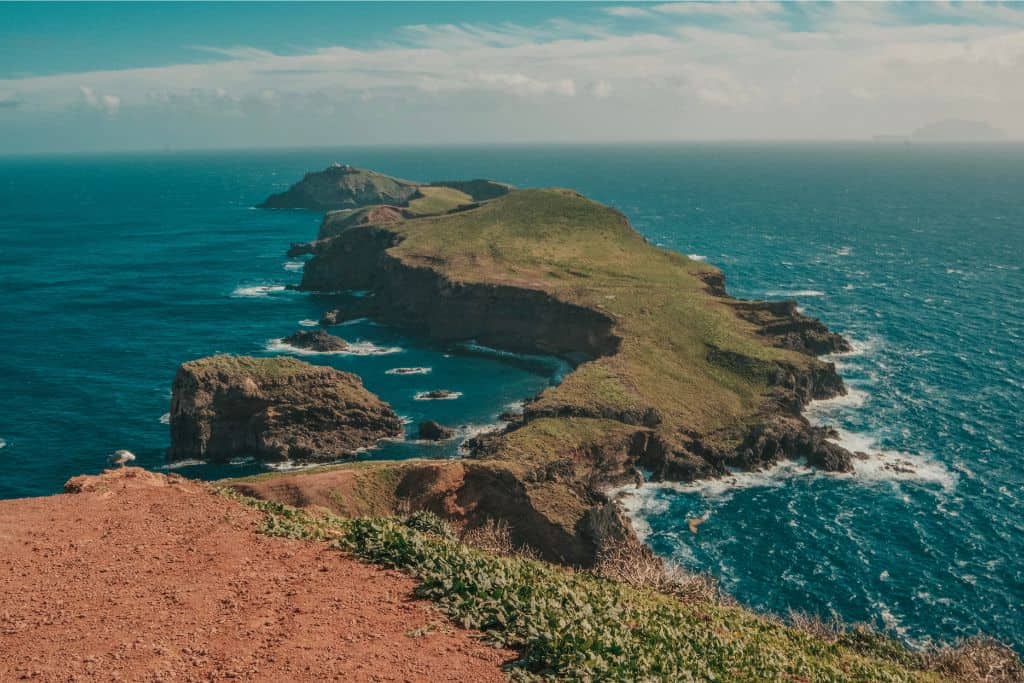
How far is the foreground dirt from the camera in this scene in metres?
20.9

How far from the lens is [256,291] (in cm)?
16850

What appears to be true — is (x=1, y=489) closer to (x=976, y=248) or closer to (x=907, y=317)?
(x=907, y=317)

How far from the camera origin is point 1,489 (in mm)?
77125

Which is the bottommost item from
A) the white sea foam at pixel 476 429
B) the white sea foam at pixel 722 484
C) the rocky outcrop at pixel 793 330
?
the white sea foam at pixel 722 484

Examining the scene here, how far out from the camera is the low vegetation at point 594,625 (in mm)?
22281

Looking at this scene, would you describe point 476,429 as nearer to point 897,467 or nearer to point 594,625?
point 897,467

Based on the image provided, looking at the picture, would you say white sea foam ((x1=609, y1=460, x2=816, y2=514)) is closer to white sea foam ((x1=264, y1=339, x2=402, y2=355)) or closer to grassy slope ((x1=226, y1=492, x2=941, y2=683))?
grassy slope ((x1=226, y1=492, x2=941, y2=683))

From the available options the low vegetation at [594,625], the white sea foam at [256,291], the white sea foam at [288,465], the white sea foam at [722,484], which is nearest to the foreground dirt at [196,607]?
the low vegetation at [594,625]

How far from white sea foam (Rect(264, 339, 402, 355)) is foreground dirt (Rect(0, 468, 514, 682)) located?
94.8 metres

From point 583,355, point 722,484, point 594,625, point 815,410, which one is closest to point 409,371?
point 583,355

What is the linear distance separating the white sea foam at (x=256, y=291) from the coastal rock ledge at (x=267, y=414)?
7323 cm

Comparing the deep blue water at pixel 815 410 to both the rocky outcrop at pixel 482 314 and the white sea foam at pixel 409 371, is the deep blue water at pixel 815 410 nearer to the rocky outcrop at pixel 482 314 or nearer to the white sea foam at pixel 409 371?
the white sea foam at pixel 409 371

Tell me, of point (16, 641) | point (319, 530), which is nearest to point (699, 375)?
point (319, 530)

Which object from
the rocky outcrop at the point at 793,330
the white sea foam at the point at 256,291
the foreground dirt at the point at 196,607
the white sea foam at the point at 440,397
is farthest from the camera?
the white sea foam at the point at 256,291
